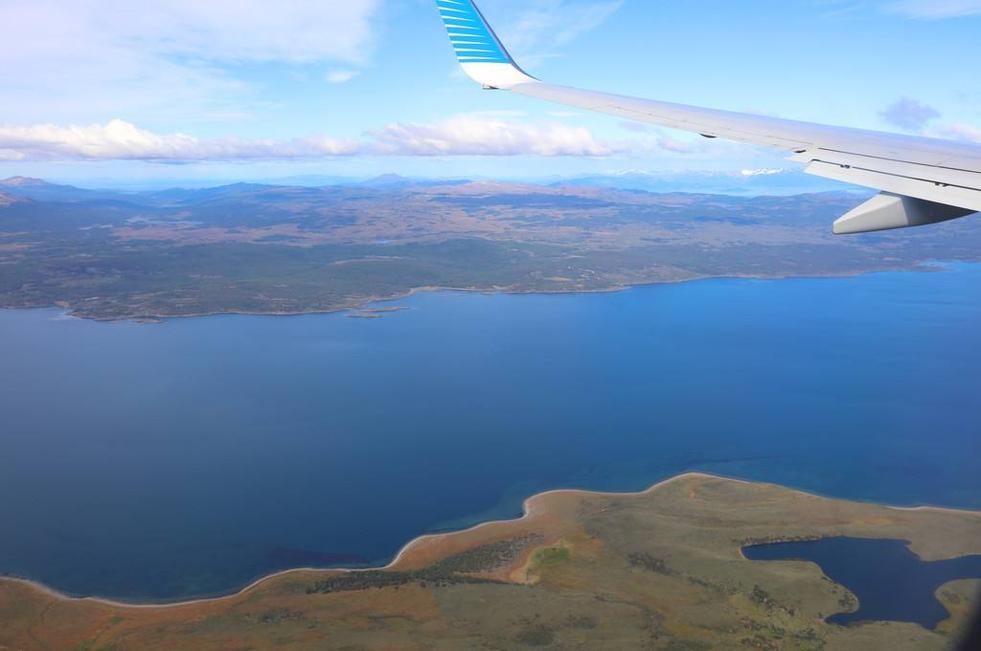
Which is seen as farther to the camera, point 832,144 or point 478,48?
point 478,48

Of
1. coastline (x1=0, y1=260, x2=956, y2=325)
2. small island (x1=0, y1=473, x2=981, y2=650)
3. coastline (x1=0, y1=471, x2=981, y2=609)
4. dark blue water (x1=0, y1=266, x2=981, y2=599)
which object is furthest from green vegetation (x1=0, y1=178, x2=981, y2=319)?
small island (x1=0, y1=473, x2=981, y2=650)

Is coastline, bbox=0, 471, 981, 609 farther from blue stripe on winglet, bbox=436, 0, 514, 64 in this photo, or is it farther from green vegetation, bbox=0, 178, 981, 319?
green vegetation, bbox=0, 178, 981, 319

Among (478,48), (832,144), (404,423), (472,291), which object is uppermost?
(478,48)

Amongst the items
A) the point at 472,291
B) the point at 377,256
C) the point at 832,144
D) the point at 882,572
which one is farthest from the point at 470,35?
the point at 377,256

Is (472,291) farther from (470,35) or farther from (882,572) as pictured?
(470,35)

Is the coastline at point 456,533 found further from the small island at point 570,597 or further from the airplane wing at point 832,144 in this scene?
the airplane wing at point 832,144

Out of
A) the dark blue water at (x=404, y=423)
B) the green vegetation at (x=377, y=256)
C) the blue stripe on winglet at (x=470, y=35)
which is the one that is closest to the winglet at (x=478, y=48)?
the blue stripe on winglet at (x=470, y=35)
